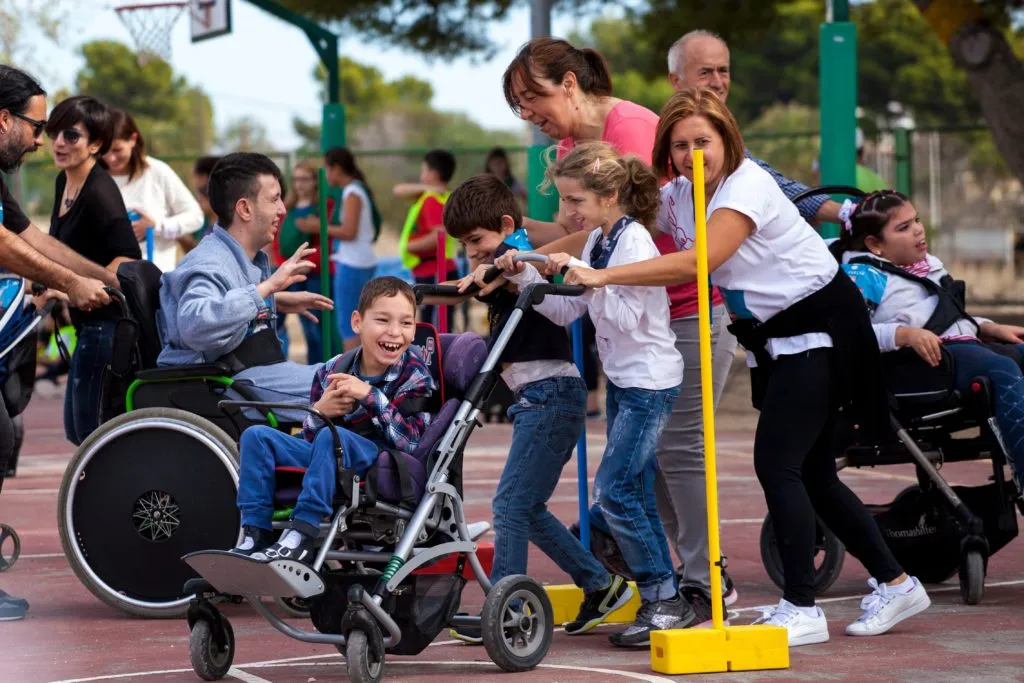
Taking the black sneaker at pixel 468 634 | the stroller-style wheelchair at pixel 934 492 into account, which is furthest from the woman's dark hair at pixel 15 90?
the stroller-style wheelchair at pixel 934 492

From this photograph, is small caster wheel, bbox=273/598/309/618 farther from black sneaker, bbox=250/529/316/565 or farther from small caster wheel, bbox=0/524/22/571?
small caster wheel, bbox=0/524/22/571

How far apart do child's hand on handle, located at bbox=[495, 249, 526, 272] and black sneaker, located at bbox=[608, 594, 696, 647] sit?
1.20 meters

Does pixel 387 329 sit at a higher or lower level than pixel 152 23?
lower

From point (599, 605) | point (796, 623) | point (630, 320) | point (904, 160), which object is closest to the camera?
point (630, 320)

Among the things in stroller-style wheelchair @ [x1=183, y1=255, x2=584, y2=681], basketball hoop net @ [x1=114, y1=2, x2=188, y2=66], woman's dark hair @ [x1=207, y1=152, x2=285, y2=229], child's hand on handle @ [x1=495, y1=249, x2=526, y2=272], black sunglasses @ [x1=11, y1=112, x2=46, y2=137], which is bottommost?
stroller-style wheelchair @ [x1=183, y1=255, x2=584, y2=681]

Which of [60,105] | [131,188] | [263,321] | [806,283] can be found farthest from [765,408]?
[131,188]

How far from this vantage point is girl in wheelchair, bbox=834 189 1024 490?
643 centimetres

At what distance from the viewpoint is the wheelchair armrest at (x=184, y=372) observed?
629 centimetres

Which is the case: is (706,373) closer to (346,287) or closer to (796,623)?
(796,623)

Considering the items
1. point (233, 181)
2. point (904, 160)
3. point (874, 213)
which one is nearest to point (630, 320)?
point (874, 213)

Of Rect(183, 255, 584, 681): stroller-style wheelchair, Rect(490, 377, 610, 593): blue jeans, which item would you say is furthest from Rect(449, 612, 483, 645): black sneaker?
Rect(183, 255, 584, 681): stroller-style wheelchair

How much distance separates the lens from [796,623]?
5539 millimetres

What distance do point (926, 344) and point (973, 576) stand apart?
2.88 ft

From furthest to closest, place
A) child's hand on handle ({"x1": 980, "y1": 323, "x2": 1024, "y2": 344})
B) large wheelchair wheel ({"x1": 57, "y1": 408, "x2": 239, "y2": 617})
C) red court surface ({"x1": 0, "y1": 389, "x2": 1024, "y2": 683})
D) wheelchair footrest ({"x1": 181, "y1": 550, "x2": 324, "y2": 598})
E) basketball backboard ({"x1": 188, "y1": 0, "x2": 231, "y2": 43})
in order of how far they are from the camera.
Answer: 1. basketball backboard ({"x1": 188, "y1": 0, "x2": 231, "y2": 43})
2. child's hand on handle ({"x1": 980, "y1": 323, "x2": 1024, "y2": 344})
3. large wheelchair wheel ({"x1": 57, "y1": 408, "x2": 239, "y2": 617})
4. red court surface ({"x1": 0, "y1": 389, "x2": 1024, "y2": 683})
5. wheelchair footrest ({"x1": 181, "y1": 550, "x2": 324, "y2": 598})
